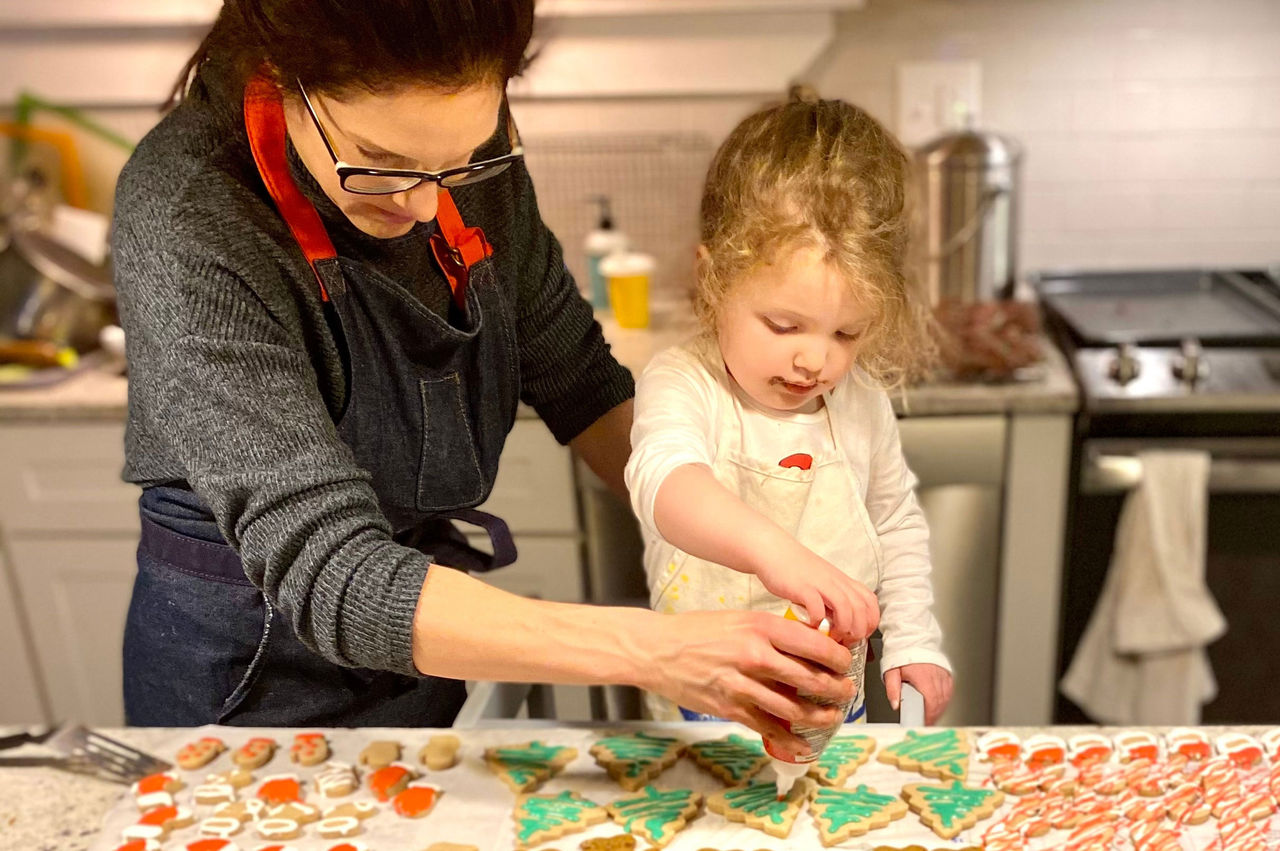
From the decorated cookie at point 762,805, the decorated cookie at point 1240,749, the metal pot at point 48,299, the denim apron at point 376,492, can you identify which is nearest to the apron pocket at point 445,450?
the denim apron at point 376,492

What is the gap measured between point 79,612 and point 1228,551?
2.00m

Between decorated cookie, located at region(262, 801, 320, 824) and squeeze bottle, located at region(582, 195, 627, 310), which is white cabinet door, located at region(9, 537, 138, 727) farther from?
decorated cookie, located at region(262, 801, 320, 824)

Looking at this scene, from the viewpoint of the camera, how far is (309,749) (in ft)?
3.37

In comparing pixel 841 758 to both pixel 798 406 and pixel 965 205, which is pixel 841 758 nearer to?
pixel 798 406

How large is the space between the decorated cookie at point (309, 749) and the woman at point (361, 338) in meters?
0.18

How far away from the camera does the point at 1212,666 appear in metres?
1.92

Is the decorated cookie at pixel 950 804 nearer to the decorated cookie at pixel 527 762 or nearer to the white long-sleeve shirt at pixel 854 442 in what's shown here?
the white long-sleeve shirt at pixel 854 442

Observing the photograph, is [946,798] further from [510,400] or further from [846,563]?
[510,400]

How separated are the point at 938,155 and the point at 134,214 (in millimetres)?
1451

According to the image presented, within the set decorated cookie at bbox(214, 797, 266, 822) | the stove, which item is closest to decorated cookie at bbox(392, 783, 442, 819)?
decorated cookie at bbox(214, 797, 266, 822)

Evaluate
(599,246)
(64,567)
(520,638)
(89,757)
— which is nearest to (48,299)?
(64,567)

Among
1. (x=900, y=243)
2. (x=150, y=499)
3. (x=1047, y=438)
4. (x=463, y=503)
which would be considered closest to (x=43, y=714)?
(x=150, y=499)

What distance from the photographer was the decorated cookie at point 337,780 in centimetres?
98

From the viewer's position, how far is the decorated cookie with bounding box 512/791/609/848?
919 mm
